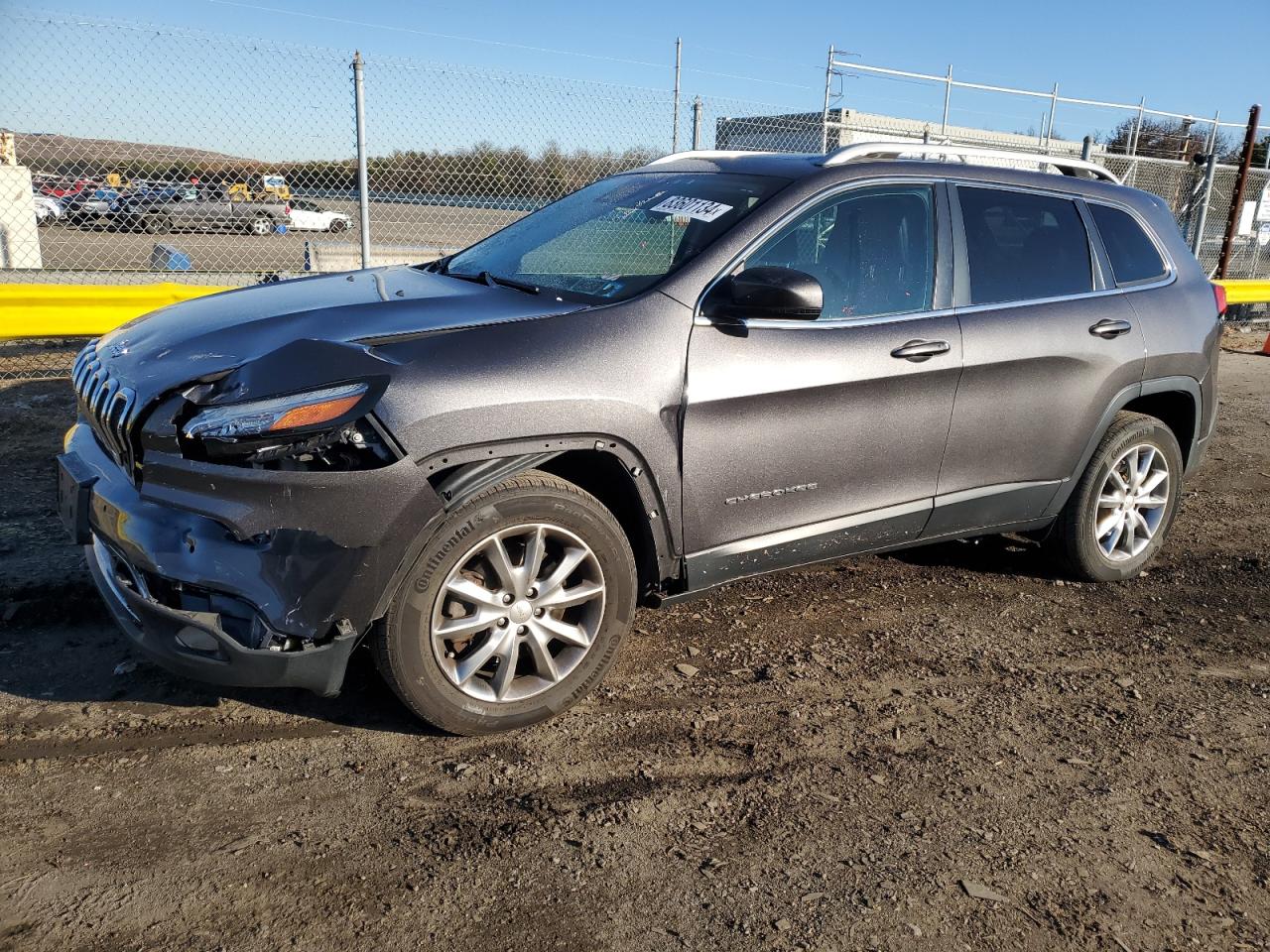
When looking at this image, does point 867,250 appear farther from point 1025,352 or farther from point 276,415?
point 276,415

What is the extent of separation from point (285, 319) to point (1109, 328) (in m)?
3.40

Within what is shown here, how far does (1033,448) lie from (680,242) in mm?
1793

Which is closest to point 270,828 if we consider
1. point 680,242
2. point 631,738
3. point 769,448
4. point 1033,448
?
point 631,738

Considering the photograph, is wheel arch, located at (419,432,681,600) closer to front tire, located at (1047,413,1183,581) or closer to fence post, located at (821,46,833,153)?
front tire, located at (1047,413,1183,581)

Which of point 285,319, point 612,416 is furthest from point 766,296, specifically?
point 285,319

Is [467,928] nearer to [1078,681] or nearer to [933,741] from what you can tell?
[933,741]

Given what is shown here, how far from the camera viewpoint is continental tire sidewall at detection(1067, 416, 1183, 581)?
4.57 meters

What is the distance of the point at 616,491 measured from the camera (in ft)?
11.1

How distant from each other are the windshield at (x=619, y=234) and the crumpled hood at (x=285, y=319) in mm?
238

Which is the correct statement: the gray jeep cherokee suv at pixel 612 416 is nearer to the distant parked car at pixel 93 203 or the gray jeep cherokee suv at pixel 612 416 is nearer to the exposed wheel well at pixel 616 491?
the exposed wheel well at pixel 616 491

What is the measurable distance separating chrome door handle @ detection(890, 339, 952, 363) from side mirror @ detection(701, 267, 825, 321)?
520 mm

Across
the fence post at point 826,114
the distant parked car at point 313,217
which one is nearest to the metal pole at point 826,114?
the fence post at point 826,114

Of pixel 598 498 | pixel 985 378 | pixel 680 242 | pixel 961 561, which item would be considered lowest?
pixel 961 561

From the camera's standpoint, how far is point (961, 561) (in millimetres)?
5129
